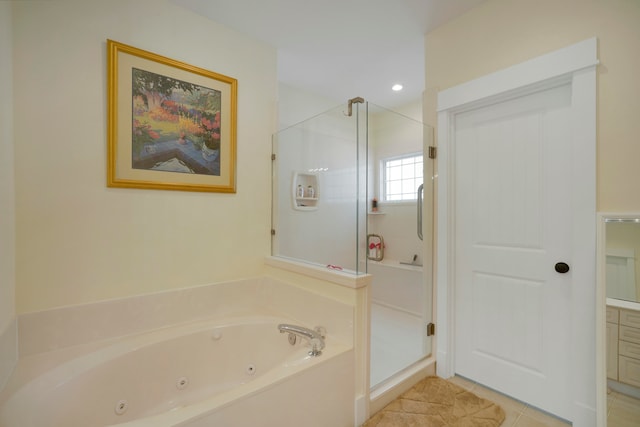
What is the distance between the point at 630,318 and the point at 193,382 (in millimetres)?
2331

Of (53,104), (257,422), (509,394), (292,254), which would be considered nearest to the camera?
(257,422)

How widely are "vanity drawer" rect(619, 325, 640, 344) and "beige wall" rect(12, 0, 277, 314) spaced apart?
89.0 inches

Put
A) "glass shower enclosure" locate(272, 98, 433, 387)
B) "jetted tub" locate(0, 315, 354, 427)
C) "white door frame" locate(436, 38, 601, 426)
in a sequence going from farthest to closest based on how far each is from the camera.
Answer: "glass shower enclosure" locate(272, 98, 433, 387), "white door frame" locate(436, 38, 601, 426), "jetted tub" locate(0, 315, 354, 427)

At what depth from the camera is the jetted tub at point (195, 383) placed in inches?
43.4

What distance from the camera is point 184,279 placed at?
72.9 inches

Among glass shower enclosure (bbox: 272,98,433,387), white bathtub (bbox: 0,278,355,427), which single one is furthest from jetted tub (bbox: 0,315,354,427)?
glass shower enclosure (bbox: 272,98,433,387)

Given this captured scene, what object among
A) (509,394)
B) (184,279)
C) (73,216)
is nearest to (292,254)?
(184,279)

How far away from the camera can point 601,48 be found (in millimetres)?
1409

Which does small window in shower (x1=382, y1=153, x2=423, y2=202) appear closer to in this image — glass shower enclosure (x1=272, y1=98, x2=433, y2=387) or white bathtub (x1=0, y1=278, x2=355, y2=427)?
glass shower enclosure (x1=272, y1=98, x2=433, y2=387)

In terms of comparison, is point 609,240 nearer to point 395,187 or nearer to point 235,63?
point 395,187

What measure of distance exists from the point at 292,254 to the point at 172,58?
158cm

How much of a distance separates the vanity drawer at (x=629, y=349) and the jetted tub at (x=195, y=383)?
4.35ft

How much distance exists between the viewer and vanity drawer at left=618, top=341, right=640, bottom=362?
133 centimetres

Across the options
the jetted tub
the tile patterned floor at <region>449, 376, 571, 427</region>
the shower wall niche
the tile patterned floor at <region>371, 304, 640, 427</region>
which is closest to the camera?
the jetted tub
